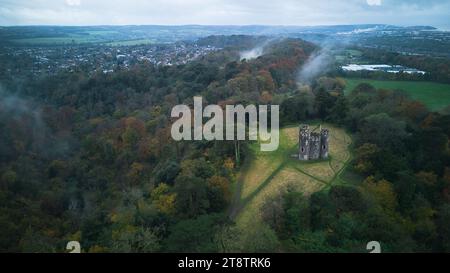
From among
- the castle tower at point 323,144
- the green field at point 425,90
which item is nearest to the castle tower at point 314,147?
the castle tower at point 323,144

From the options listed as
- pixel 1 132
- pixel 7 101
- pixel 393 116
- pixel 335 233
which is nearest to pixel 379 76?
pixel 393 116

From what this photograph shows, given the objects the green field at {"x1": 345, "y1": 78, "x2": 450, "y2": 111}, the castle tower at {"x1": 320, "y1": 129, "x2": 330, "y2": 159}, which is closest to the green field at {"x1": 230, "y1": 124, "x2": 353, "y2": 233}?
the castle tower at {"x1": 320, "y1": 129, "x2": 330, "y2": 159}

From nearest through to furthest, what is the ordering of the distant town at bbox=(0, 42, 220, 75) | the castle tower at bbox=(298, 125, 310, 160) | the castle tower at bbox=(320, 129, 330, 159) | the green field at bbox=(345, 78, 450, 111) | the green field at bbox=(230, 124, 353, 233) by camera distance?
the green field at bbox=(230, 124, 353, 233)
the castle tower at bbox=(298, 125, 310, 160)
the castle tower at bbox=(320, 129, 330, 159)
the green field at bbox=(345, 78, 450, 111)
the distant town at bbox=(0, 42, 220, 75)

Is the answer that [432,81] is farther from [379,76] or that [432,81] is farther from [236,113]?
[236,113]

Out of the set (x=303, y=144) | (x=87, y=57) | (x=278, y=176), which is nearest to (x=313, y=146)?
(x=303, y=144)

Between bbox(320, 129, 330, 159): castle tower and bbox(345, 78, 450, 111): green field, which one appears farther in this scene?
bbox(345, 78, 450, 111): green field

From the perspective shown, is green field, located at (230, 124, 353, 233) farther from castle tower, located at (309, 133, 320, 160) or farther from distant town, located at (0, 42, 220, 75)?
distant town, located at (0, 42, 220, 75)

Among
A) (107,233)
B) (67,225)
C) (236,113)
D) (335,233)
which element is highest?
(236,113)

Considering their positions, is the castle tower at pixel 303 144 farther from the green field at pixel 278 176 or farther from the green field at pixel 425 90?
the green field at pixel 425 90
